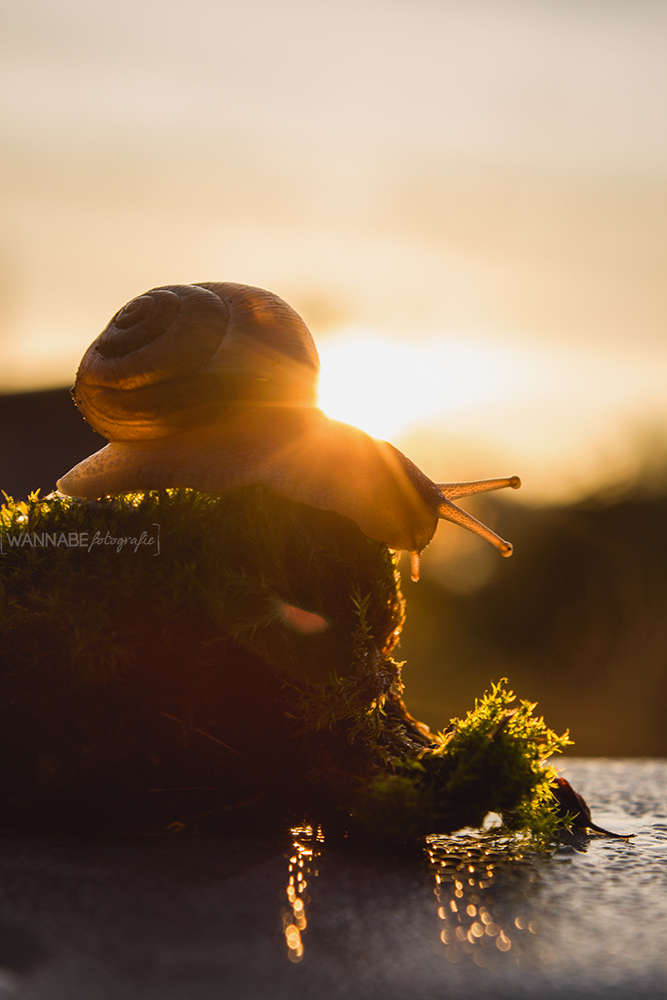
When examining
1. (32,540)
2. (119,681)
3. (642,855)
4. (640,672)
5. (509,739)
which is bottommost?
(640,672)

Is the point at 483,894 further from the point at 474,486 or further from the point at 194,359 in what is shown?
the point at 194,359

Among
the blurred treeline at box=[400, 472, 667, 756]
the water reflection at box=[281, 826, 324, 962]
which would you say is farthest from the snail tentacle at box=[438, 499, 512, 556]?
the blurred treeline at box=[400, 472, 667, 756]

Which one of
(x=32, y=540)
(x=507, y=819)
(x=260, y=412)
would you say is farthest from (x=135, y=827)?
(x=260, y=412)

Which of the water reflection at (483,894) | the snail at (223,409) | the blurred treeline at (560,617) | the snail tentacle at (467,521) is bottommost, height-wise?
the blurred treeline at (560,617)

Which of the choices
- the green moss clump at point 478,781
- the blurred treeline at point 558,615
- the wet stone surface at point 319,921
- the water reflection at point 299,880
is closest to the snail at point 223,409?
the green moss clump at point 478,781

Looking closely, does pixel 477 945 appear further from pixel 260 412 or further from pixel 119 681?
pixel 260 412

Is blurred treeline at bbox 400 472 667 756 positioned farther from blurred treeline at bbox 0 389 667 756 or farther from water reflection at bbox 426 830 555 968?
water reflection at bbox 426 830 555 968

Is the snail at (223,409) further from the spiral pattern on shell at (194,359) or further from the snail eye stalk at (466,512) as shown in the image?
the snail eye stalk at (466,512)
